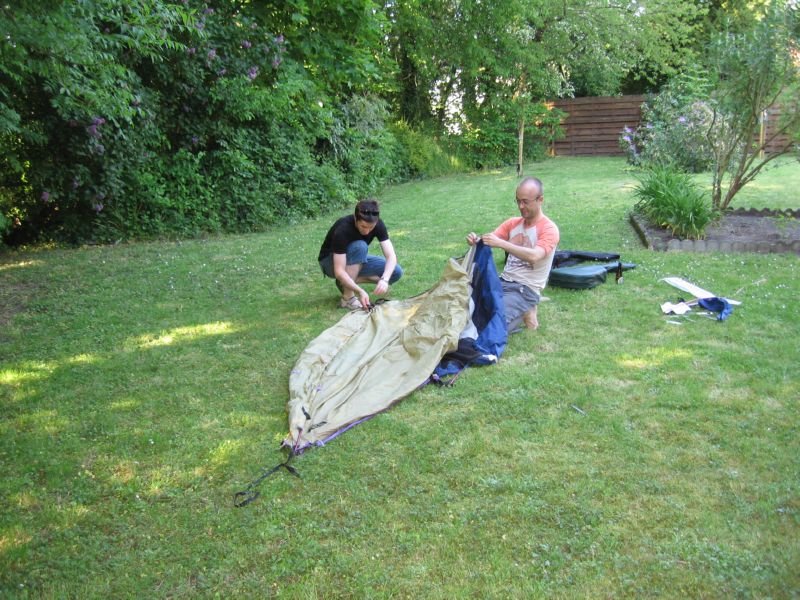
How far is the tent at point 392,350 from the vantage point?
3545 mm

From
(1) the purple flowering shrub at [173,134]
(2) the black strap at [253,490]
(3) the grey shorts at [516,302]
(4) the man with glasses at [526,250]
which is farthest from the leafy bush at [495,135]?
(2) the black strap at [253,490]

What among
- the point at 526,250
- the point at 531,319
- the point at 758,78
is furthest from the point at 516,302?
the point at 758,78

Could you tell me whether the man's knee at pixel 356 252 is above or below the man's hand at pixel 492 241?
below

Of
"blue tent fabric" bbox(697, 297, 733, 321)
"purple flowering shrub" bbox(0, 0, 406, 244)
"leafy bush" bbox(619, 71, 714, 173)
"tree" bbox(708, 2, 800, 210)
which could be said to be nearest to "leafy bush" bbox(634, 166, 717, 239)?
"tree" bbox(708, 2, 800, 210)

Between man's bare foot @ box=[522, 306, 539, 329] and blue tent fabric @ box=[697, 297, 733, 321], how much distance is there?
146 cm

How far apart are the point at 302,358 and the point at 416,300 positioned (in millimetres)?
1244

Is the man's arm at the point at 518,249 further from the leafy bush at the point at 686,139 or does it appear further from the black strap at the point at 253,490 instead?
the leafy bush at the point at 686,139

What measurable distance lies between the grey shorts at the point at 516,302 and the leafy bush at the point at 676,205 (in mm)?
3586

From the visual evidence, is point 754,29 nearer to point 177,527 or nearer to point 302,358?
point 302,358

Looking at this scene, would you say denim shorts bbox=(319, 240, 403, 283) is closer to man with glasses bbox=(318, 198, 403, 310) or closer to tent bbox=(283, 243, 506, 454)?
man with glasses bbox=(318, 198, 403, 310)

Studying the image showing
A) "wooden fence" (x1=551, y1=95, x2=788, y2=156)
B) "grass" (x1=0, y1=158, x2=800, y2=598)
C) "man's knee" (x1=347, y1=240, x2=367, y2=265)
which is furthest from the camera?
"wooden fence" (x1=551, y1=95, x2=788, y2=156)

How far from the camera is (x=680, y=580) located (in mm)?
2248

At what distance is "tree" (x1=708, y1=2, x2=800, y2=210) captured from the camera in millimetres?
7207

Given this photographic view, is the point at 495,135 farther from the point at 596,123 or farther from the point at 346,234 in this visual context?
the point at 346,234
